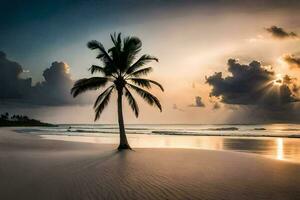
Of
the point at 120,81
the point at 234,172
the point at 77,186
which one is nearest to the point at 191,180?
the point at 234,172

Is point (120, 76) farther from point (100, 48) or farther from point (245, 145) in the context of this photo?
point (245, 145)

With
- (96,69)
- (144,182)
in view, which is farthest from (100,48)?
(144,182)

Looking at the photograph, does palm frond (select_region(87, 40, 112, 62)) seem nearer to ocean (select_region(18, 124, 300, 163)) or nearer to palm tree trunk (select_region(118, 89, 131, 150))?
palm tree trunk (select_region(118, 89, 131, 150))

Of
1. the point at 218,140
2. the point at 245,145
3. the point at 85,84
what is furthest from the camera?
the point at 218,140

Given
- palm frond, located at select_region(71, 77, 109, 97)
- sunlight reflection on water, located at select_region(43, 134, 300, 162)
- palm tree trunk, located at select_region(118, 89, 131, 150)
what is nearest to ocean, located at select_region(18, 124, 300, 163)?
sunlight reflection on water, located at select_region(43, 134, 300, 162)

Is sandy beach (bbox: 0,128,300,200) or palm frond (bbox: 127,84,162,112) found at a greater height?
palm frond (bbox: 127,84,162,112)

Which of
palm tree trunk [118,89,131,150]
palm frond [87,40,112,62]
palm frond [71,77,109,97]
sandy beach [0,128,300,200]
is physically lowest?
sandy beach [0,128,300,200]

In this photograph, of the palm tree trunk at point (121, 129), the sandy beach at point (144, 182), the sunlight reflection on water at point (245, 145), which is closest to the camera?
the sandy beach at point (144, 182)

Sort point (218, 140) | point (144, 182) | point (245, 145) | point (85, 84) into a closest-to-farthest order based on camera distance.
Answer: point (144, 182) → point (85, 84) → point (245, 145) → point (218, 140)

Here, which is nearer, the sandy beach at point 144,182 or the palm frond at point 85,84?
the sandy beach at point 144,182

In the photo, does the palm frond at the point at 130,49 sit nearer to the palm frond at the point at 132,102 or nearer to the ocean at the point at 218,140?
the palm frond at the point at 132,102

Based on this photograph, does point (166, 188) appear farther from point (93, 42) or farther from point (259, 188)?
point (93, 42)

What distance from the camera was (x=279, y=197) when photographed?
7.58m

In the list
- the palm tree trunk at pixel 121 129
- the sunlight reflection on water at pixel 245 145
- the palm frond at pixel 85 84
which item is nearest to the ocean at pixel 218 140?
the sunlight reflection on water at pixel 245 145
